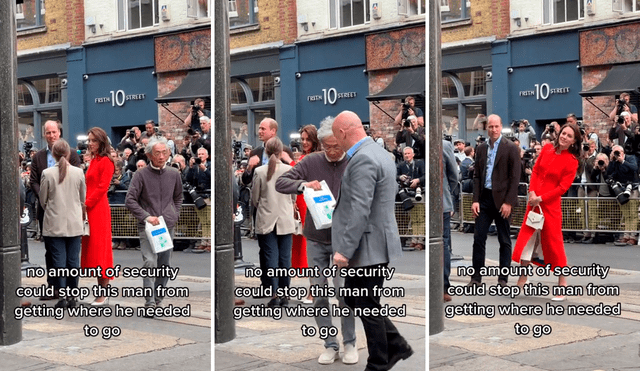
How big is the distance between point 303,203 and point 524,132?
5.77 ft

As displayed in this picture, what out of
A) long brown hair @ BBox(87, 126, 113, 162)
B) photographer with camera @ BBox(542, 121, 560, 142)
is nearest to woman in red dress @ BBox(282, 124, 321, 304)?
long brown hair @ BBox(87, 126, 113, 162)

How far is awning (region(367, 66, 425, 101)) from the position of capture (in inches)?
192

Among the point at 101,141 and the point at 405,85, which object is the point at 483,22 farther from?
the point at 101,141

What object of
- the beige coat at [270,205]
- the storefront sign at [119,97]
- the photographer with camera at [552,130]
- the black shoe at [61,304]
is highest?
the storefront sign at [119,97]

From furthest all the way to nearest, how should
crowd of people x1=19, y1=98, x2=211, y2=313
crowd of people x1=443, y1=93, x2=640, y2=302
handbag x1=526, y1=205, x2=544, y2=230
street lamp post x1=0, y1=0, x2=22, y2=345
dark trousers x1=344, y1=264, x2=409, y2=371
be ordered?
handbag x1=526, y1=205, x2=544, y2=230 → crowd of people x1=443, y1=93, x2=640, y2=302 → crowd of people x1=19, y1=98, x2=211, y2=313 → street lamp post x1=0, y1=0, x2=22, y2=345 → dark trousers x1=344, y1=264, x2=409, y2=371

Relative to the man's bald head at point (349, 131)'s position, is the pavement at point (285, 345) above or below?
below

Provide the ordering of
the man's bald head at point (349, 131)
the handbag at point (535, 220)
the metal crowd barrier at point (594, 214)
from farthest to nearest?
the metal crowd barrier at point (594, 214), the handbag at point (535, 220), the man's bald head at point (349, 131)

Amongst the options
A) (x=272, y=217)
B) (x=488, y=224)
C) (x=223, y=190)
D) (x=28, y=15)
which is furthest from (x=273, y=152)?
(x=488, y=224)

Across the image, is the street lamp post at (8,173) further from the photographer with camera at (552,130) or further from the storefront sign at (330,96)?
the photographer with camera at (552,130)

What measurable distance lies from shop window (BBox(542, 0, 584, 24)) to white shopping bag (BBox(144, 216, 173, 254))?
8.48 ft

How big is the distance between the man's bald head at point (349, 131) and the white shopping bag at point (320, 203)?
0.30 meters

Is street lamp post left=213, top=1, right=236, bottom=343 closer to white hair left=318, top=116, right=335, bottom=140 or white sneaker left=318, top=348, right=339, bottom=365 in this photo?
white hair left=318, top=116, right=335, bottom=140

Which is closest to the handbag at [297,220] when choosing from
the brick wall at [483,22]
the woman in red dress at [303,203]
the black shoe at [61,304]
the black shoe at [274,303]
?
the woman in red dress at [303,203]

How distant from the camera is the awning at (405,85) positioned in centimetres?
488
